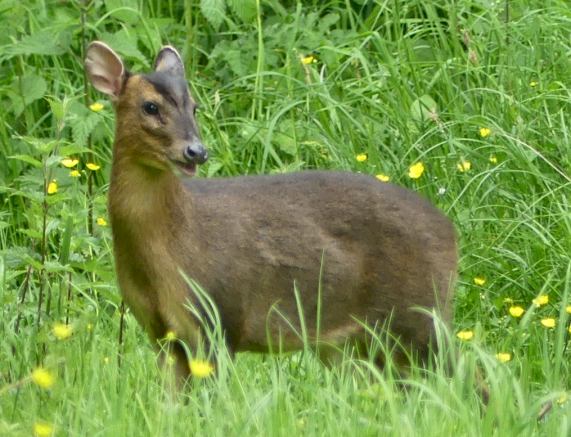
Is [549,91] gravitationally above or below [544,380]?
above

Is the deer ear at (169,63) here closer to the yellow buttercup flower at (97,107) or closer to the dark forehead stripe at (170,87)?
the dark forehead stripe at (170,87)

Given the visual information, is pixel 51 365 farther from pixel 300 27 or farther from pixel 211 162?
pixel 300 27

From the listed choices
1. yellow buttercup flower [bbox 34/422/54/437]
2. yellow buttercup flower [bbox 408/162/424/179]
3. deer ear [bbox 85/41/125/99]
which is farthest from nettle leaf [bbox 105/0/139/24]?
yellow buttercup flower [bbox 34/422/54/437]

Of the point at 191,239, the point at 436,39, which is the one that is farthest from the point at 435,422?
the point at 436,39

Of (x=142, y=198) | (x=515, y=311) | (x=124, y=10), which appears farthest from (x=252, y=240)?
(x=124, y=10)

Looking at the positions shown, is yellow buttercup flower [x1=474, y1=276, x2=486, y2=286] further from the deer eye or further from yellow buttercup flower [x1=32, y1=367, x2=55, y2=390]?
yellow buttercup flower [x1=32, y1=367, x2=55, y2=390]

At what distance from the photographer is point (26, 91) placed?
336 inches

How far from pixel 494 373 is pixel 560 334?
0.46 meters

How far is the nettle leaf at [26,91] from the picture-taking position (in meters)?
8.48

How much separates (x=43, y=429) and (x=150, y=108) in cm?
190

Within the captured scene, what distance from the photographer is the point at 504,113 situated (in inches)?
305

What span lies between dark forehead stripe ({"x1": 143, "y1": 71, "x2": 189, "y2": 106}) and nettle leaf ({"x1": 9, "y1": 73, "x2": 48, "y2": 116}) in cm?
262

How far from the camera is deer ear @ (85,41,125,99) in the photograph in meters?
6.07

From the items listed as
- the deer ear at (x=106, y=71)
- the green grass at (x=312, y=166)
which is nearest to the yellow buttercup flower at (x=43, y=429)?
the green grass at (x=312, y=166)
